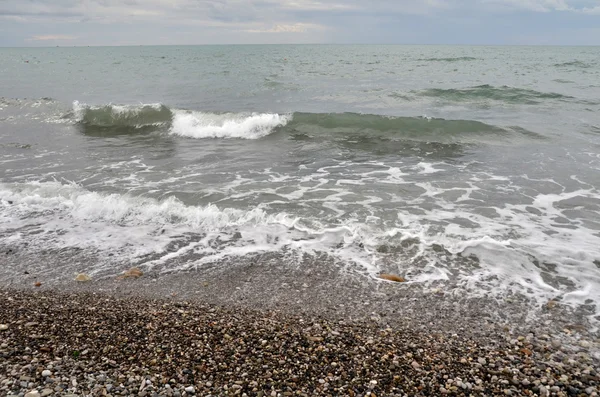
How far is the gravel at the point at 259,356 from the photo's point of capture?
3.91 m

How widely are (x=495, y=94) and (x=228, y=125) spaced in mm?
17672

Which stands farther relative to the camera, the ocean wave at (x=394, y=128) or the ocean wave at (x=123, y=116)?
the ocean wave at (x=123, y=116)

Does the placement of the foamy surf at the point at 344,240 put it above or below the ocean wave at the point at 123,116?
below

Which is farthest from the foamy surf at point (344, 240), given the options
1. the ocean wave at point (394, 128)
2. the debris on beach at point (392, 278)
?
the ocean wave at point (394, 128)

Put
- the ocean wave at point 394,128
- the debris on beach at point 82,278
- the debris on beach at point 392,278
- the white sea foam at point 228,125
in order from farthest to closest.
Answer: the white sea foam at point 228,125 → the ocean wave at point 394,128 → the debris on beach at point 82,278 → the debris on beach at point 392,278

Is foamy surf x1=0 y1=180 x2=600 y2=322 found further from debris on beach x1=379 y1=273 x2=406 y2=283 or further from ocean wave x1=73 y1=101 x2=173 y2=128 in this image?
ocean wave x1=73 y1=101 x2=173 y2=128

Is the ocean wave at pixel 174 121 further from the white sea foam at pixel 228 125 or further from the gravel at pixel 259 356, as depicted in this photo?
the gravel at pixel 259 356

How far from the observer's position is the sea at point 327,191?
22.8ft

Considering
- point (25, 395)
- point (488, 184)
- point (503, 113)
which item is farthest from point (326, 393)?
Result: point (503, 113)

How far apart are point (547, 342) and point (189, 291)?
471 cm

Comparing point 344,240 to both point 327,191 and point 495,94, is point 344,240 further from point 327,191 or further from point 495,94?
point 495,94

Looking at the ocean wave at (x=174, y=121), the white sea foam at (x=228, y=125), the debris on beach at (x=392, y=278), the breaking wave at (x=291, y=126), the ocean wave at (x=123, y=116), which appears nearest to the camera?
the debris on beach at (x=392, y=278)

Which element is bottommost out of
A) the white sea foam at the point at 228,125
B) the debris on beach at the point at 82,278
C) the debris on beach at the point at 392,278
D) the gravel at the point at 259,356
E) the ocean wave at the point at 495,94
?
the debris on beach at the point at 82,278

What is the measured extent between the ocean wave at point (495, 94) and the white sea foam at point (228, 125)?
12.2 meters
